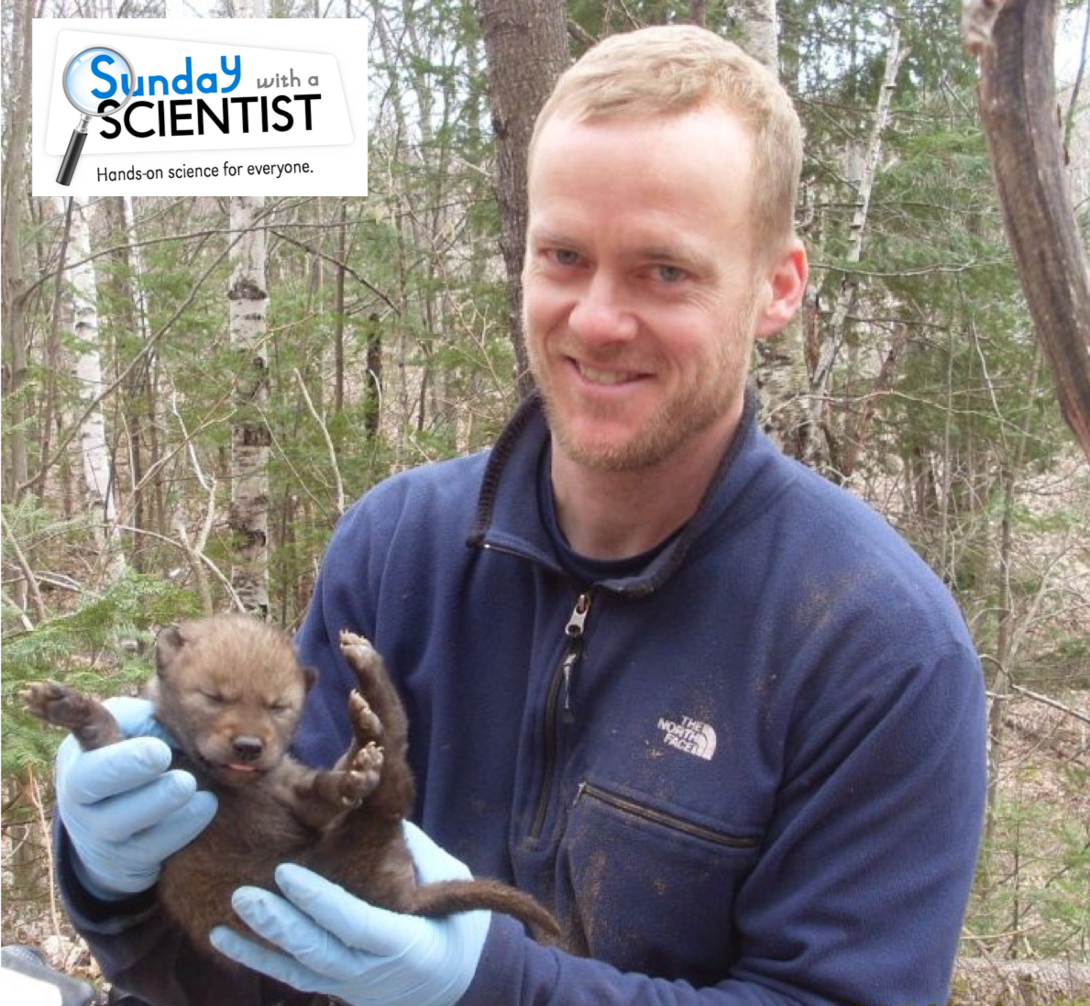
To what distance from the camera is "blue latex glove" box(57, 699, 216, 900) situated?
2252 mm

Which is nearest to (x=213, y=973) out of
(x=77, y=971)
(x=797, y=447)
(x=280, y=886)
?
(x=280, y=886)

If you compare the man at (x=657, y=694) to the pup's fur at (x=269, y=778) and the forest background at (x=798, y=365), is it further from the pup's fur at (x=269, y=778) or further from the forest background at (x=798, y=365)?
the forest background at (x=798, y=365)

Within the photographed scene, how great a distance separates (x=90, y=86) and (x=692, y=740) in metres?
8.67

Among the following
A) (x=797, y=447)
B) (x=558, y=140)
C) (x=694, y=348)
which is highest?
(x=558, y=140)

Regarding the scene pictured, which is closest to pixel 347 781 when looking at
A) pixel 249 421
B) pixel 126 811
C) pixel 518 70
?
pixel 126 811

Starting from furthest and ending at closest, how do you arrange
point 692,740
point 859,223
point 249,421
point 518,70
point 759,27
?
1. point 249,421
2. point 859,223
3. point 759,27
4. point 518,70
5. point 692,740

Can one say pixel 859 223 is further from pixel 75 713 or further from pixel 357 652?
pixel 75 713

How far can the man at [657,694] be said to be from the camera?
6.99 ft

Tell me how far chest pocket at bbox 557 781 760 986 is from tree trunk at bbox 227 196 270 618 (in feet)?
22.0

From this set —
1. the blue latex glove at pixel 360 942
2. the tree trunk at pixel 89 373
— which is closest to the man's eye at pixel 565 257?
the blue latex glove at pixel 360 942

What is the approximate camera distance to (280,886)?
224cm

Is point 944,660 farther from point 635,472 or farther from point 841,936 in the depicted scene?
point 635,472

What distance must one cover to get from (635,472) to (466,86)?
701 centimetres

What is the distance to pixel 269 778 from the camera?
2518mm
